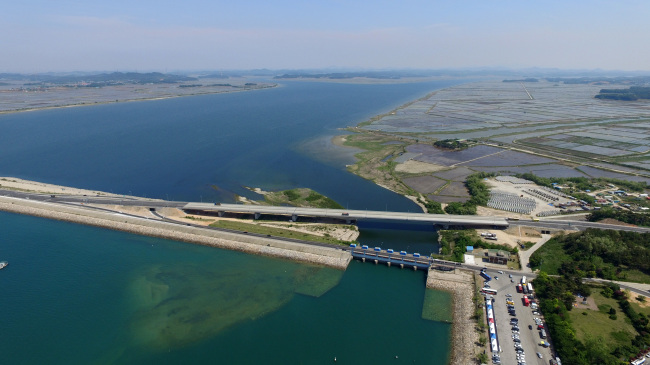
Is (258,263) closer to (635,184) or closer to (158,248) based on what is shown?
(158,248)

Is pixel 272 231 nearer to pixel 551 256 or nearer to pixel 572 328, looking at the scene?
pixel 572 328

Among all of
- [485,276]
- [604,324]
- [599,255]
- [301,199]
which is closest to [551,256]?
[599,255]

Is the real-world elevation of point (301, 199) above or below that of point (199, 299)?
above

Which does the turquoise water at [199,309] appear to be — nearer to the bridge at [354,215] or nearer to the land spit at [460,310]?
the land spit at [460,310]

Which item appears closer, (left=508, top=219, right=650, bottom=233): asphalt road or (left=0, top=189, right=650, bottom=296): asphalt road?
(left=0, top=189, right=650, bottom=296): asphalt road

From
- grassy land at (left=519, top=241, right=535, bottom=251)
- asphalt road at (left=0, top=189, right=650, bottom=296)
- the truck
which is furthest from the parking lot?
grassy land at (left=519, top=241, right=535, bottom=251)

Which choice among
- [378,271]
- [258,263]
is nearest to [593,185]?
[378,271]

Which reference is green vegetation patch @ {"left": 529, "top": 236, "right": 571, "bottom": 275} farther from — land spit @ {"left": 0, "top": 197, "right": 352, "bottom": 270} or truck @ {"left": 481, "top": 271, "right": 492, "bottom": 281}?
land spit @ {"left": 0, "top": 197, "right": 352, "bottom": 270}
